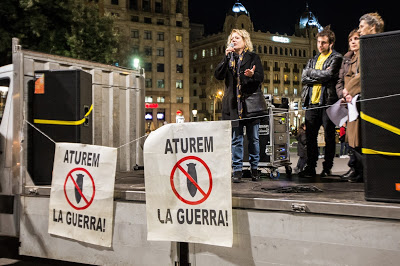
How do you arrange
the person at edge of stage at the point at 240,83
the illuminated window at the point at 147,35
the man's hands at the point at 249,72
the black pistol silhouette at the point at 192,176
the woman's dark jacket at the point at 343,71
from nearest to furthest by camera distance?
the black pistol silhouette at the point at 192,176 → the man's hands at the point at 249,72 → the person at edge of stage at the point at 240,83 → the woman's dark jacket at the point at 343,71 → the illuminated window at the point at 147,35

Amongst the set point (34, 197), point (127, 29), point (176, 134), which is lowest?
point (34, 197)

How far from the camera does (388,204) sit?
3.18m

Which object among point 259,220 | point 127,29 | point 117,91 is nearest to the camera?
point 259,220

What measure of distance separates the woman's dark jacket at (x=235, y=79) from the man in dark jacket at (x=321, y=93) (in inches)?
36.4

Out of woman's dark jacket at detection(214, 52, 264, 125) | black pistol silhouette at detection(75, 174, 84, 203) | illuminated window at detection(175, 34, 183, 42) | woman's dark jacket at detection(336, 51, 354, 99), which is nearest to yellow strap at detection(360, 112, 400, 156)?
woman's dark jacket at detection(214, 52, 264, 125)

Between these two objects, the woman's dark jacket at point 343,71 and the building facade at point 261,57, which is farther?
the building facade at point 261,57

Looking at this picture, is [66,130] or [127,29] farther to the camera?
[127,29]

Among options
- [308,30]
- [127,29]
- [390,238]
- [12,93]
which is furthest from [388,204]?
[308,30]

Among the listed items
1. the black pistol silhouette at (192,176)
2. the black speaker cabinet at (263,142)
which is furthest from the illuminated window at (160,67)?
the black pistol silhouette at (192,176)

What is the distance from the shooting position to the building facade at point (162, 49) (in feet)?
243

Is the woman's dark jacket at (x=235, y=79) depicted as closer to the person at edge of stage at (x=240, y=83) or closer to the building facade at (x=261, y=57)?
the person at edge of stage at (x=240, y=83)

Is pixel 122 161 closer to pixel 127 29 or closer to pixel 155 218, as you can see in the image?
pixel 155 218

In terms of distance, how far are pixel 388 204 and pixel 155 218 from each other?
2.00 meters

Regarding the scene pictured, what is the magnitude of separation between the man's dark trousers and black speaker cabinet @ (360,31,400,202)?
8.85 feet
